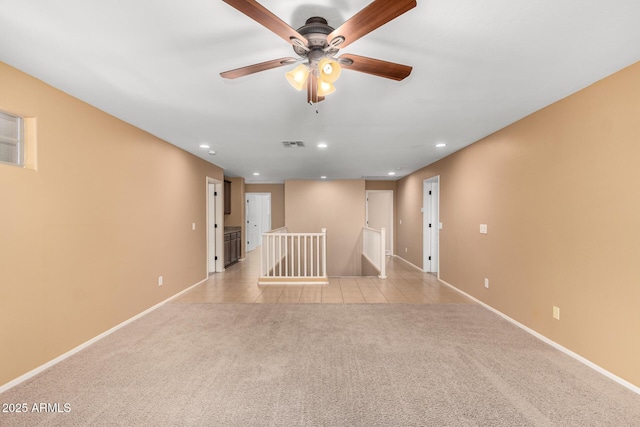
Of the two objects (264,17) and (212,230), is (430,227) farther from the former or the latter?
(264,17)

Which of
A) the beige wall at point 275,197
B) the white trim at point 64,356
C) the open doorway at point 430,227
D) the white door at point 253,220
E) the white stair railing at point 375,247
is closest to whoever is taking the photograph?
the white trim at point 64,356

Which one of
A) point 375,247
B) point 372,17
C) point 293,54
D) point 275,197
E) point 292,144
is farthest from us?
point 275,197

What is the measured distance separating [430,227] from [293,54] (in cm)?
532

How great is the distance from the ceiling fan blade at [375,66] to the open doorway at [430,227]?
16.4 feet

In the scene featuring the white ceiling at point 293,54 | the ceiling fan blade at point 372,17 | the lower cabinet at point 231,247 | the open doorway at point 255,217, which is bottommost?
the lower cabinet at point 231,247

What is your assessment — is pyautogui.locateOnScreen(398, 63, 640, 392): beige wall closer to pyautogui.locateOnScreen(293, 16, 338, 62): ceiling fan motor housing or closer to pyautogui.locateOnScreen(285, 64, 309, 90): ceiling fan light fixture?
pyautogui.locateOnScreen(293, 16, 338, 62): ceiling fan motor housing

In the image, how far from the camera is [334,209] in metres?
8.02

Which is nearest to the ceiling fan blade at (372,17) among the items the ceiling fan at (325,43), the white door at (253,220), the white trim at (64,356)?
the ceiling fan at (325,43)

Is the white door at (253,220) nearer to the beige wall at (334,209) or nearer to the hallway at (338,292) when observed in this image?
the beige wall at (334,209)

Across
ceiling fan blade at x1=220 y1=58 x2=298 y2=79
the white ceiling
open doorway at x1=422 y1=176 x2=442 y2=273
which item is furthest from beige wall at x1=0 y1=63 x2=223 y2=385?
open doorway at x1=422 y1=176 x2=442 y2=273

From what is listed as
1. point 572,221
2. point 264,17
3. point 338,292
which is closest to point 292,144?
point 338,292

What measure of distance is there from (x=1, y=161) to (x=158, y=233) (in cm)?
194

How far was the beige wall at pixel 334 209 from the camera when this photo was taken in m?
8.01

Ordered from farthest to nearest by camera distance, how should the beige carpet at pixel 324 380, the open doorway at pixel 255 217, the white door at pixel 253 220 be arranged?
the white door at pixel 253 220 < the open doorway at pixel 255 217 < the beige carpet at pixel 324 380
